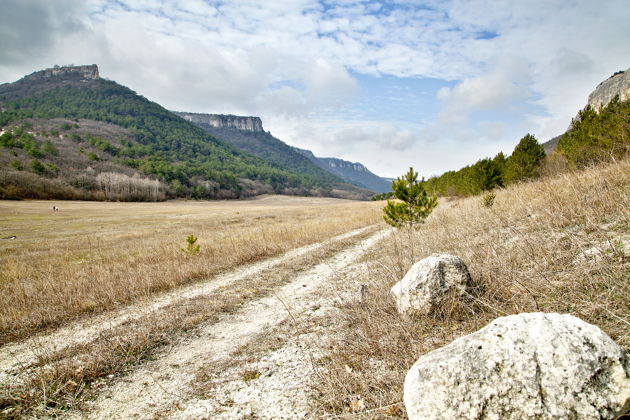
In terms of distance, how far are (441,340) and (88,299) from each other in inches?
374

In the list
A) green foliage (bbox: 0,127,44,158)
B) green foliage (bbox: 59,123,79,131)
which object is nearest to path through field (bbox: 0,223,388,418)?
green foliage (bbox: 0,127,44,158)

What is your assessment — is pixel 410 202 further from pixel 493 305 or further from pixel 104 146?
pixel 104 146

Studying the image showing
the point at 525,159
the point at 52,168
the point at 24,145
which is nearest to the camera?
the point at 525,159

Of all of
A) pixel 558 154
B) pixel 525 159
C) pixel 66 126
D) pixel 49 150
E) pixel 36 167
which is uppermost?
pixel 66 126

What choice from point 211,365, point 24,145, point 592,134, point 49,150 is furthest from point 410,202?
point 24,145

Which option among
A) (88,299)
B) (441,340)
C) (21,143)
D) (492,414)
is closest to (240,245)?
(88,299)

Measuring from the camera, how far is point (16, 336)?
6566 millimetres

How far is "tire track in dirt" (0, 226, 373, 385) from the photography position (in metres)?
5.33

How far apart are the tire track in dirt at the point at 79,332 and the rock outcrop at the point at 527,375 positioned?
6707 mm

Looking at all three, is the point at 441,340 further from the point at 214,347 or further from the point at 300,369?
the point at 214,347

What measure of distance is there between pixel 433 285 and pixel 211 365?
4.09m

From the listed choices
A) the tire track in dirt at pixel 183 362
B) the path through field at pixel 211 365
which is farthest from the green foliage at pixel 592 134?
the path through field at pixel 211 365

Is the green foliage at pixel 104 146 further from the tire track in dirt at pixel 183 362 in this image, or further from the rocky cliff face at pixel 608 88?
the rocky cliff face at pixel 608 88

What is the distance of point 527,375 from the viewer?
205 centimetres
